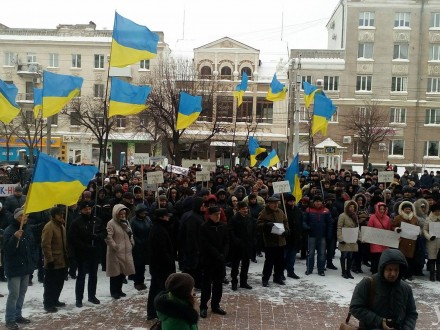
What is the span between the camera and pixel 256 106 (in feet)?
140

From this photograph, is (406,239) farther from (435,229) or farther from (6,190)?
(6,190)

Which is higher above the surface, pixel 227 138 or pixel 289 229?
pixel 227 138

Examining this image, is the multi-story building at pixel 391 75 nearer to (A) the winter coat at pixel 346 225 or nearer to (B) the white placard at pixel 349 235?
(A) the winter coat at pixel 346 225

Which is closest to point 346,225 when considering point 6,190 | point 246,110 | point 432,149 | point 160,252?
point 160,252

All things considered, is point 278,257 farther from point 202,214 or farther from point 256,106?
point 256,106

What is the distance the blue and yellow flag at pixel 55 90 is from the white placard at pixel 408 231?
301 inches

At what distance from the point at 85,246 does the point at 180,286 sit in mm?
4160

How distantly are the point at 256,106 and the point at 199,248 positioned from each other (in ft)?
118

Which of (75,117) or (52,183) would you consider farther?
(75,117)

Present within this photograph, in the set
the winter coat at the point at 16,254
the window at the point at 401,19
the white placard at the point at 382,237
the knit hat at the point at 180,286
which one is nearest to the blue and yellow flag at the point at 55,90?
the winter coat at the point at 16,254

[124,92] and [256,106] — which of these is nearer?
[124,92]

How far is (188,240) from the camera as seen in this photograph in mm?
7578

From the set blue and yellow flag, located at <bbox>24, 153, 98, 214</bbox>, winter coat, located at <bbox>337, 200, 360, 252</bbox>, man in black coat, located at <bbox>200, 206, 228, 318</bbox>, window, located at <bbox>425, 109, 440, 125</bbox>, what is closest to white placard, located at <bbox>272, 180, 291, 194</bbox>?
winter coat, located at <bbox>337, 200, 360, 252</bbox>

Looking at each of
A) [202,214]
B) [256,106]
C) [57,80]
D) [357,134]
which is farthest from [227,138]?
[202,214]
